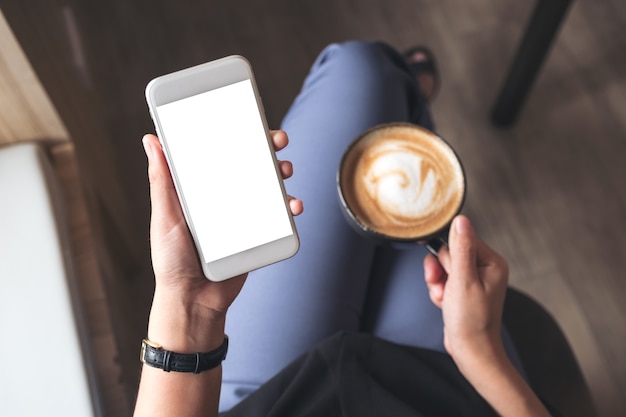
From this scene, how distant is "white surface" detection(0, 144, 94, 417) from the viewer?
0.59 meters

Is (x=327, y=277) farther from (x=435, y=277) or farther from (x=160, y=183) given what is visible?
(x=160, y=183)

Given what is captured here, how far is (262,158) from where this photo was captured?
56cm

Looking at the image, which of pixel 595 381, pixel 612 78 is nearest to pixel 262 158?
pixel 595 381

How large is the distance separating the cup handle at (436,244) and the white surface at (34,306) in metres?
0.41

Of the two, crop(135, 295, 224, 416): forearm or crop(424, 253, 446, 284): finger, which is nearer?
crop(135, 295, 224, 416): forearm

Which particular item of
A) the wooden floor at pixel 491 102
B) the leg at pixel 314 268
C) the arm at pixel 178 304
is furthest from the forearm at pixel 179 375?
the wooden floor at pixel 491 102

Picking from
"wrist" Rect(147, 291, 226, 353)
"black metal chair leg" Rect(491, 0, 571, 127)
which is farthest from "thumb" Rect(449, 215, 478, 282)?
"black metal chair leg" Rect(491, 0, 571, 127)

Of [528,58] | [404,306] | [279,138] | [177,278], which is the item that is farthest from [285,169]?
[528,58]

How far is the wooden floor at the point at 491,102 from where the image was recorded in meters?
1.10

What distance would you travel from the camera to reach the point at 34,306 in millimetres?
618

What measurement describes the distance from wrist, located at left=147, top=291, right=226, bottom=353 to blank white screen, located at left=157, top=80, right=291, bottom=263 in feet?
0.20

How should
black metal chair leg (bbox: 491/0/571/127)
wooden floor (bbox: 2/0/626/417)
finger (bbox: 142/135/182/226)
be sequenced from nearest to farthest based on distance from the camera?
finger (bbox: 142/135/182/226)
black metal chair leg (bbox: 491/0/571/127)
wooden floor (bbox: 2/0/626/417)

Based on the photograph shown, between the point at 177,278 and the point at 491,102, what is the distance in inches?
35.6

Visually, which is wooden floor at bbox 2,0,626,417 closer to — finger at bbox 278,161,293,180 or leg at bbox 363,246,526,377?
leg at bbox 363,246,526,377
